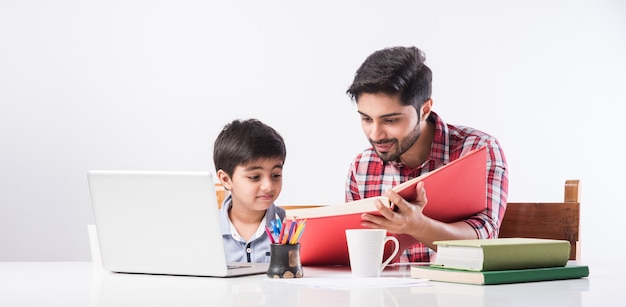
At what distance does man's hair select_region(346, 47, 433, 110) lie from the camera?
1.90 m

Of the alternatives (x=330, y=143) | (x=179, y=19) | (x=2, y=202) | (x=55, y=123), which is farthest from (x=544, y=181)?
(x=2, y=202)

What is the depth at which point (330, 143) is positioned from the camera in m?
3.46

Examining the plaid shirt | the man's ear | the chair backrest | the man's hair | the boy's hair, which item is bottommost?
the chair backrest

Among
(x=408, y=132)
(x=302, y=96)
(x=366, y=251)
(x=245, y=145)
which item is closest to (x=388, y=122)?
(x=408, y=132)

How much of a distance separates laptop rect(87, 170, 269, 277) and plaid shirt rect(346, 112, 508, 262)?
74 cm

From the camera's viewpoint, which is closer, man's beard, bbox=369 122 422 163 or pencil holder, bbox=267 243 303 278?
pencil holder, bbox=267 243 303 278

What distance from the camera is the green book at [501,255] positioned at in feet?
3.49

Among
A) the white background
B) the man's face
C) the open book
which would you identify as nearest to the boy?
the man's face

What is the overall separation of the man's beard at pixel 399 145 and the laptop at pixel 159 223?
767mm

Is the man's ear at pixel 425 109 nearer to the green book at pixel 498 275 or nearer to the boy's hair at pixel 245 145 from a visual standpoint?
the boy's hair at pixel 245 145

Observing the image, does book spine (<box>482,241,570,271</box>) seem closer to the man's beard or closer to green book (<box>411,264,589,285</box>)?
green book (<box>411,264,589,285</box>)

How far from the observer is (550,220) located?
5.90 ft

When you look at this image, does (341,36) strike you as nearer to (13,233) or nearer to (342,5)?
(342,5)

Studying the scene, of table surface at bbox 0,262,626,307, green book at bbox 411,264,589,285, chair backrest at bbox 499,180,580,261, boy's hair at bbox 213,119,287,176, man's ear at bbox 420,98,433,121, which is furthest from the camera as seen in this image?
man's ear at bbox 420,98,433,121
